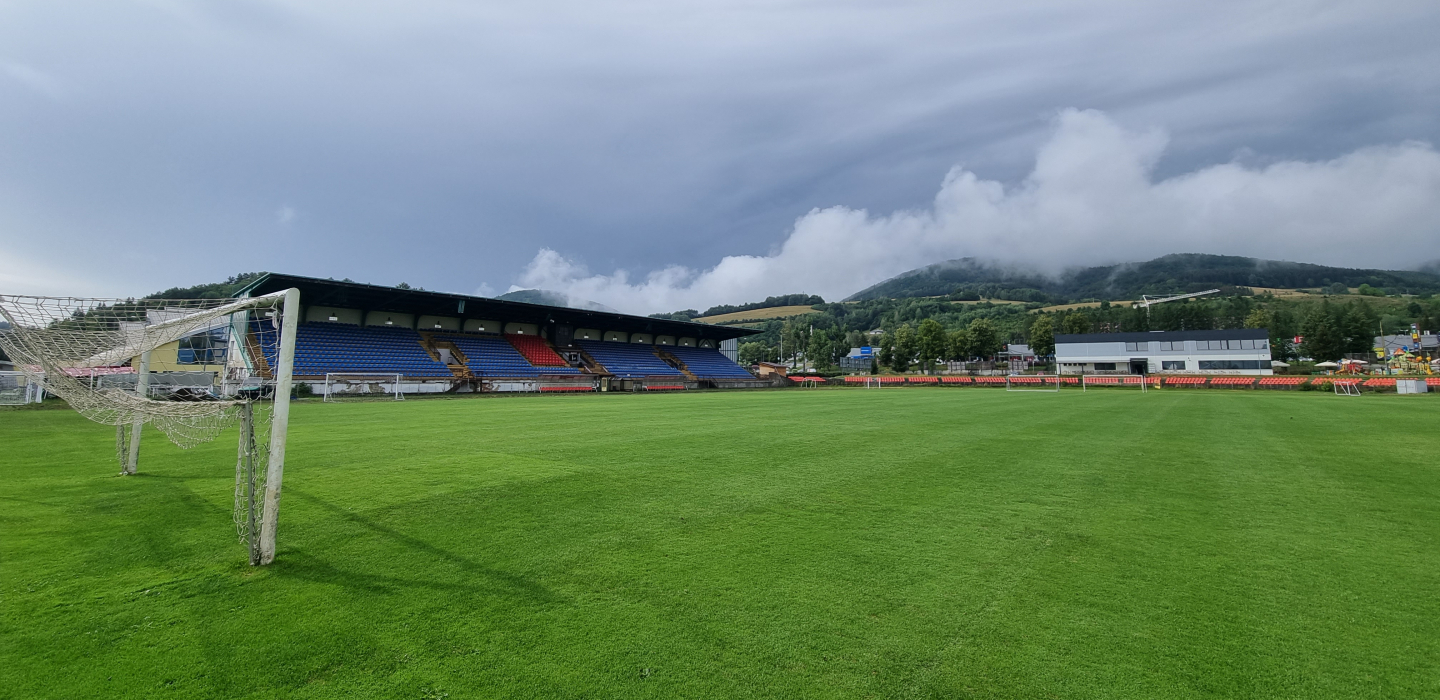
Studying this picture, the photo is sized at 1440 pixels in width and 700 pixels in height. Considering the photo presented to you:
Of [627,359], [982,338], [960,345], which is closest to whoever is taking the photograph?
[627,359]

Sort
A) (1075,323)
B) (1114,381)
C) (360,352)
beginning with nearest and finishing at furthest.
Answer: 1. (360,352)
2. (1114,381)
3. (1075,323)

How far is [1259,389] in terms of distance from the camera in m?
39.2

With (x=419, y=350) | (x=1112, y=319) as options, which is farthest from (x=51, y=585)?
(x=1112, y=319)

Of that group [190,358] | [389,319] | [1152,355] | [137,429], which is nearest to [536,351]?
[389,319]

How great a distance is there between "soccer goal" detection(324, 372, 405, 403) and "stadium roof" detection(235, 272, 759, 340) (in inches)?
206

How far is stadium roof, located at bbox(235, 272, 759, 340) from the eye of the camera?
31.2m

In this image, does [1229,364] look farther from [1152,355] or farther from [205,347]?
[205,347]

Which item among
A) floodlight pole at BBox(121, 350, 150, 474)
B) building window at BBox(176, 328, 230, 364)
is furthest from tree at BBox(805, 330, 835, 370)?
building window at BBox(176, 328, 230, 364)

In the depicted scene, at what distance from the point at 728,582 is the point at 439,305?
4024 centimetres

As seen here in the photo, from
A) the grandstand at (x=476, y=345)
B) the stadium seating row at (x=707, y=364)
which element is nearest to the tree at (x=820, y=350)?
the stadium seating row at (x=707, y=364)

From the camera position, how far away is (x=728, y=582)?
3.87m

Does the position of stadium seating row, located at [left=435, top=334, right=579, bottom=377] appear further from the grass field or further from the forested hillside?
the forested hillside

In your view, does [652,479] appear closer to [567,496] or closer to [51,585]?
[567,496]

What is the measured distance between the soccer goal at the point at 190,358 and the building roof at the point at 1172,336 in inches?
2848
